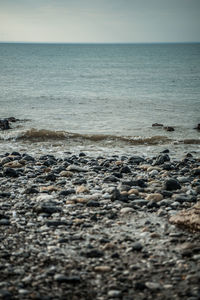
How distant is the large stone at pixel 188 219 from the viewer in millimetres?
5500

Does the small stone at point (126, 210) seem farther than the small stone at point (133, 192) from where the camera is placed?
No

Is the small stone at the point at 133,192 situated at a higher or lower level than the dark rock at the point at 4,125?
lower

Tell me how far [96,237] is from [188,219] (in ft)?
5.18

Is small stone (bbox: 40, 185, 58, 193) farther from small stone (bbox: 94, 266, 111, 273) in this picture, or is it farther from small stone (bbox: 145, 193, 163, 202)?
Result: small stone (bbox: 94, 266, 111, 273)

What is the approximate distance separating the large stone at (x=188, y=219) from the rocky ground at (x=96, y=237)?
2 centimetres

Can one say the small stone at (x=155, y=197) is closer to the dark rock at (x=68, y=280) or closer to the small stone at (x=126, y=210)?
the small stone at (x=126, y=210)

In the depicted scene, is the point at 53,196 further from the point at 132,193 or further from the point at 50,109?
the point at 50,109

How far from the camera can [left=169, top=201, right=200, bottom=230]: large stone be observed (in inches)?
217

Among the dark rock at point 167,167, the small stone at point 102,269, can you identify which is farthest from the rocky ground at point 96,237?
the dark rock at point 167,167

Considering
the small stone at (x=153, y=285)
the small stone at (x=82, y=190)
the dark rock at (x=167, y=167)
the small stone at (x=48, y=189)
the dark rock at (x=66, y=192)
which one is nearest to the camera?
the small stone at (x=153, y=285)

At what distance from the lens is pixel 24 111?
24.0 metres

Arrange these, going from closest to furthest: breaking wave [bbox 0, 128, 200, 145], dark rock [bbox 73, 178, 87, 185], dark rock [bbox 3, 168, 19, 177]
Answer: dark rock [bbox 73, 178, 87, 185] < dark rock [bbox 3, 168, 19, 177] < breaking wave [bbox 0, 128, 200, 145]

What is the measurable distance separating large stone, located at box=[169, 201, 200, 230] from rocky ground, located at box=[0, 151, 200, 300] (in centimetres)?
2

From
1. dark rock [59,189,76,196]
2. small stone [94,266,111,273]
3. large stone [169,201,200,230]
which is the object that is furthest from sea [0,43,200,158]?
small stone [94,266,111,273]
